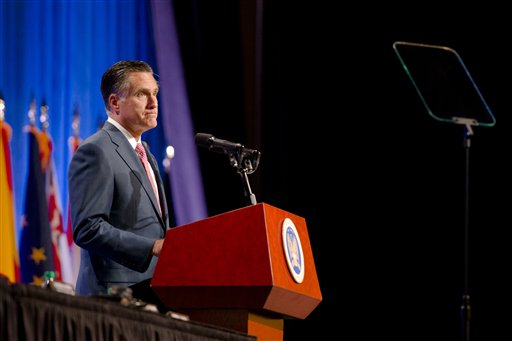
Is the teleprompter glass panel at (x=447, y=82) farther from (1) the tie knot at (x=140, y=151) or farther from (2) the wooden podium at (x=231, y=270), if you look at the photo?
(2) the wooden podium at (x=231, y=270)

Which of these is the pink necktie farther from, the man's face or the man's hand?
the man's hand

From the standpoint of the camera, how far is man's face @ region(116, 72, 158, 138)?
3.23 m

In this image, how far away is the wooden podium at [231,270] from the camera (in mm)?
2660

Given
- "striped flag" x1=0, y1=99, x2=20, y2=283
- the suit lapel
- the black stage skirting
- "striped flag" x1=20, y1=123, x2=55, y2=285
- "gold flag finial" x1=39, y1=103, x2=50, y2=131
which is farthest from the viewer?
"gold flag finial" x1=39, y1=103, x2=50, y2=131

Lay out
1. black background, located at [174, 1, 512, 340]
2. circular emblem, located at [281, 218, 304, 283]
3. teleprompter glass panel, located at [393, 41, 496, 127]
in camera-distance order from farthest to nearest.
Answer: black background, located at [174, 1, 512, 340] → teleprompter glass panel, located at [393, 41, 496, 127] → circular emblem, located at [281, 218, 304, 283]

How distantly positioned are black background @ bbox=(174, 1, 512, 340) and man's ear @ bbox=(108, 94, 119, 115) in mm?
2672

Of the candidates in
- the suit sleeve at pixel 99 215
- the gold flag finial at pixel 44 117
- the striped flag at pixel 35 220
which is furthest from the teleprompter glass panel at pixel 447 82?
the suit sleeve at pixel 99 215

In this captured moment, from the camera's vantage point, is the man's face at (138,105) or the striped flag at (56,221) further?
the striped flag at (56,221)

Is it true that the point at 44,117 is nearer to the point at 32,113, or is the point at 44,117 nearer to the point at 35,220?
the point at 32,113

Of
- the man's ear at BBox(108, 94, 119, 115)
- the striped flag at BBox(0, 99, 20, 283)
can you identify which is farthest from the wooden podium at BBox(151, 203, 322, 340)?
the striped flag at BBox(0, 99, 20, 283)

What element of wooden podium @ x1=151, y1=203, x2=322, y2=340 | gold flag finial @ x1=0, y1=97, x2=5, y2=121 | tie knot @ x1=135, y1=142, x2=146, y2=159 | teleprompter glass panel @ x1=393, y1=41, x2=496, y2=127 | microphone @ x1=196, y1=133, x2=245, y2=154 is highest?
teleprompter glass panel @ x1=393, y1=41, x2=496, y2=127

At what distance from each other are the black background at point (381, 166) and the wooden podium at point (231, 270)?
316cm

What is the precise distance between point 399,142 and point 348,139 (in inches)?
13.6

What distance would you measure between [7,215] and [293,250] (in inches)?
76.2
